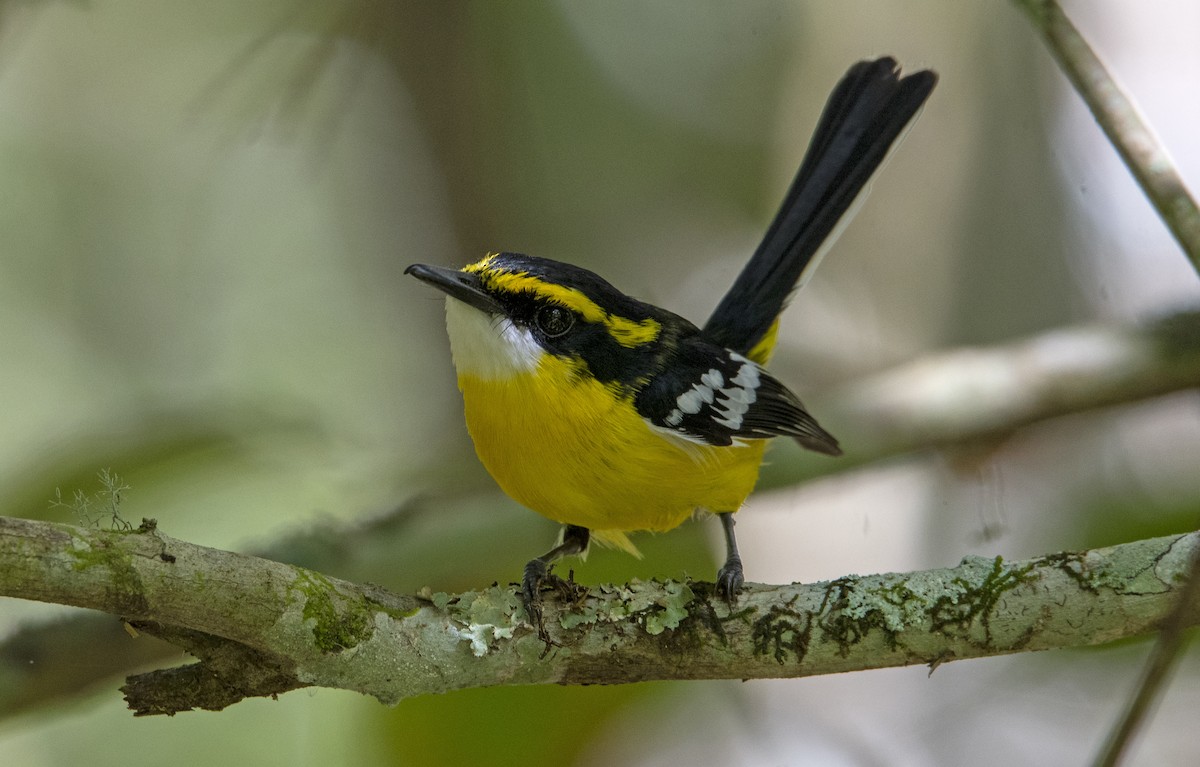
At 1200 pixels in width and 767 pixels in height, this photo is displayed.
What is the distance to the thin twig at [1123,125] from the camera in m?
2.48

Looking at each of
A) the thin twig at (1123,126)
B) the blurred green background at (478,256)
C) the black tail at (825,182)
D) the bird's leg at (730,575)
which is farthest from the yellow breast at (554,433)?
the thin twig at (1123,126)

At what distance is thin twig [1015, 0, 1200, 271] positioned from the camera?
2482 millimetres

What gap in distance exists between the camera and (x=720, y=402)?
3.26 m

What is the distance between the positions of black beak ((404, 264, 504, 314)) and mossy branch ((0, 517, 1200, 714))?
0.88 meters

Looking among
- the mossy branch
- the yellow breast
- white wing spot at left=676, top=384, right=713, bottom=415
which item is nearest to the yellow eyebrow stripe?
the yellow breast

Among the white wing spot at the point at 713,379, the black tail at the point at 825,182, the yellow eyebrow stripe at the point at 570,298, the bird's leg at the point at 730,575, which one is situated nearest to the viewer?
the bird's leg at the point at 730,575

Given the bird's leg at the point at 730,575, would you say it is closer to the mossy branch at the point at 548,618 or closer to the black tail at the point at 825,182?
the mossy branch at the point at 548,618

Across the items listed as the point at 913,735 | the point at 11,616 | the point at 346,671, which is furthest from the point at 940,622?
the point at 11,616

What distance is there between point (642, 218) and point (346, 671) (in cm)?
464

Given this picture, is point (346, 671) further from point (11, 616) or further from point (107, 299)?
point (107, 299)

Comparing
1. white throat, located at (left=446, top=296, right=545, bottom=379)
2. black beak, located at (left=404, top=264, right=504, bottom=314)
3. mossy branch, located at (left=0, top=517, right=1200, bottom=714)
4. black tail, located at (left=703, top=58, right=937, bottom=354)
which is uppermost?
black tail, located at (left=703, top=58, right=937, bottom=354)

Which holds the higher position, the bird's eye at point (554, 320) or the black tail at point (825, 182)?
the black tail at point (825, 182)

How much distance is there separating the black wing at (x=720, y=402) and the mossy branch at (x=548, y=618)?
2.35ft

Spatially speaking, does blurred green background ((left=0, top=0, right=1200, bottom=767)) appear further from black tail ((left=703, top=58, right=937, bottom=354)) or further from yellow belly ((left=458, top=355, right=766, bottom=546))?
yellow belly ((left=458, top=355, right=766, bottom=546))
